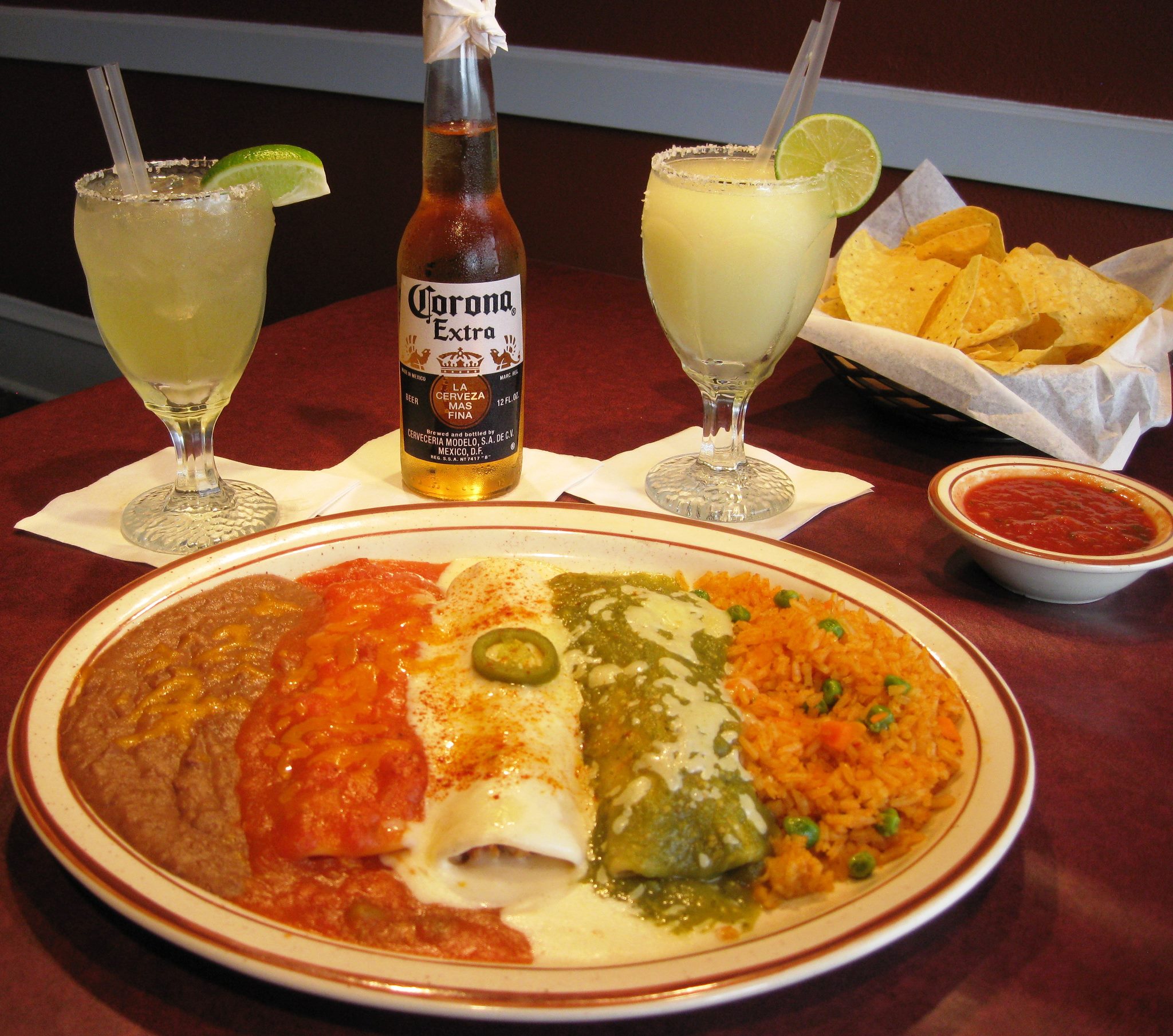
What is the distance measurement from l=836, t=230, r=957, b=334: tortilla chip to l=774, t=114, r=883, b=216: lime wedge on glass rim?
0.39 meters

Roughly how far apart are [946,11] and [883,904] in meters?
2.85

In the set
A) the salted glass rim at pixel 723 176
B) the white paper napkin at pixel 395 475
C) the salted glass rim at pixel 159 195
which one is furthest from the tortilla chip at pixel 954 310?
the salted glass rim at pixel 159 195

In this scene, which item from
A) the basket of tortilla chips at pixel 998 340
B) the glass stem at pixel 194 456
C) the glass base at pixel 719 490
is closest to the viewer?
the glass stem at pixel 194 456

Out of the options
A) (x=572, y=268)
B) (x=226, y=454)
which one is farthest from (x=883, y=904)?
(x=572, y=268)

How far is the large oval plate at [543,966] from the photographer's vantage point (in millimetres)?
799

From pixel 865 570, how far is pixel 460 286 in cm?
77

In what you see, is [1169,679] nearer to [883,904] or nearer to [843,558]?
[843,558]

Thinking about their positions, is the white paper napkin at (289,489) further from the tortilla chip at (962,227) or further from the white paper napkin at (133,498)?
the tortilla chip at (962,227)

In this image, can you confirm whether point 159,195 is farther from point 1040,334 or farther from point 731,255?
point 1040,334

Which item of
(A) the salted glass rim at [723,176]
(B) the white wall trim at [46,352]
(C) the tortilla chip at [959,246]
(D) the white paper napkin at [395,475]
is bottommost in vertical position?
(B) the white wall trim at [46,352]

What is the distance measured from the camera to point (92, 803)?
1.00m

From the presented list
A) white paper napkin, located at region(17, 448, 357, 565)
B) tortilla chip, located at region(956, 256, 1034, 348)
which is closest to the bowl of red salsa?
tortilla chip, located at region(956, 256, 1034, 348)

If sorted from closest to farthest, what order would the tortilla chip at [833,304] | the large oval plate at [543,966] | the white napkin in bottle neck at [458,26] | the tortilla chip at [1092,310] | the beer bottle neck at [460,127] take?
the large oval plate at [543,966] → the white napkin in bottle neck at [458,26] → the beer bottle neck at [460,127] → the tortilla chip at [1092,310] → the tortilla chip at [833,304]

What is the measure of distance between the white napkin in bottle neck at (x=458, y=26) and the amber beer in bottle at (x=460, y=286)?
44 mm
